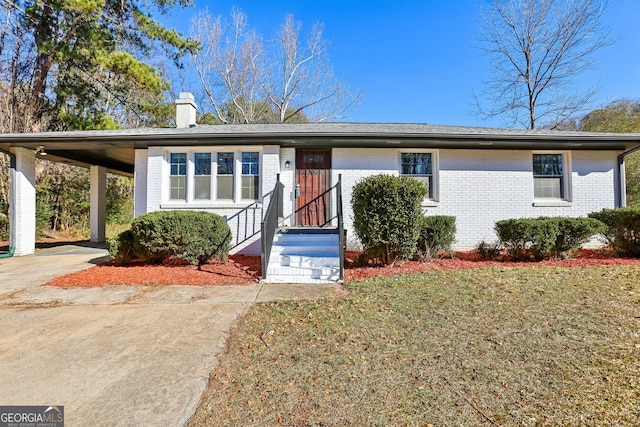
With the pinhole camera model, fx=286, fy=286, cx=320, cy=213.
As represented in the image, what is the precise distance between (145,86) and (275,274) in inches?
469

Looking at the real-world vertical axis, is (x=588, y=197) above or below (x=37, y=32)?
below

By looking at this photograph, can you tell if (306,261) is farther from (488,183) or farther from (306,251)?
(488,183)

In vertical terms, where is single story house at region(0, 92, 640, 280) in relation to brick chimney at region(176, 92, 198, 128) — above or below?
below

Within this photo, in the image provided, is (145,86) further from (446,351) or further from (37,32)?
(446,351)

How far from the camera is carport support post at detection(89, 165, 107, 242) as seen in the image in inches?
447

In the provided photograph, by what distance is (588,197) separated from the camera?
27.0 ft

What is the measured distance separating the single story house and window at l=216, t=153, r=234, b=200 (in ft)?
0.09

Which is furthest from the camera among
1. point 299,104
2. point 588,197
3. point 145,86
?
point 299,104

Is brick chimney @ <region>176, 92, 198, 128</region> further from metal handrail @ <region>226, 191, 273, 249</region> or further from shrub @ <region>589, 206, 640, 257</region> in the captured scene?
shrub @ <region>589, 206, 640, 257</region>

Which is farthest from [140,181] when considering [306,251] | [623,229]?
[623,229]

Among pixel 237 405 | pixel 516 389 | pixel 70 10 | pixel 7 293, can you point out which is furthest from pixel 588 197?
pixel 70 10

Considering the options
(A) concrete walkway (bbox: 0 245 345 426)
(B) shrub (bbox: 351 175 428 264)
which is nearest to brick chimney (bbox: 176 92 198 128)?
(A) concrete walkway (bbox: 0 245 345 426)

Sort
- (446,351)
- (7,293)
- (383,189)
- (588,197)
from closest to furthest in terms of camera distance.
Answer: (446,351) < (7,293) < (383,189) < (588,197)

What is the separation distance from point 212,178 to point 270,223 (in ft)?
10.1
